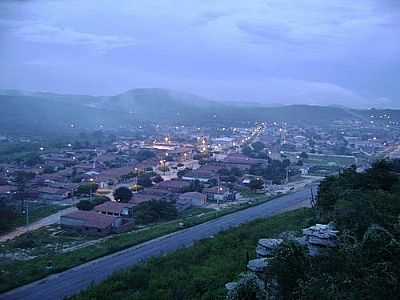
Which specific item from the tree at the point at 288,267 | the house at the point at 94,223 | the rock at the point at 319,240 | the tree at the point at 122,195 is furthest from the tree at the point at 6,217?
the tree at the point at 288,267

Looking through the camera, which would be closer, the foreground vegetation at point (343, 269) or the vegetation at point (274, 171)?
the foreground vegetation at point (343, 269)

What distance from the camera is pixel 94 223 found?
12711mm

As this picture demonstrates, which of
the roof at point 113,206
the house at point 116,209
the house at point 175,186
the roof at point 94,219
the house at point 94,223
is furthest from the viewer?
the house at point 175,186

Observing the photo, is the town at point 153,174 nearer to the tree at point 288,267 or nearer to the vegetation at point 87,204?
the vegetation at point 87,204

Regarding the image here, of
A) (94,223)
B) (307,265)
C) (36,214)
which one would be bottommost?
(36,214)

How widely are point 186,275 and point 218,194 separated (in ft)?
36.2

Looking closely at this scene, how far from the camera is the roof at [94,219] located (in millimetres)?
12650

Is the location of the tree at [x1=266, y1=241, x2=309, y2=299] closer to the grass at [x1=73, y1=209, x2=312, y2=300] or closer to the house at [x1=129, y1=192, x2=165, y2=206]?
the grass at [x1=73, y1=209, x2=312, y2=300]

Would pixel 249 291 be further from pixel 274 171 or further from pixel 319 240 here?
pixel 274 171

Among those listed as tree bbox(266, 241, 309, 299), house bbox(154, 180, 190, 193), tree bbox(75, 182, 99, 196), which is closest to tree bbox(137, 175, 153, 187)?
house bbox(154, 180, 190, 193)

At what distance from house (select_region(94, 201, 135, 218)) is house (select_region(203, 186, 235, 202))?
3.77m

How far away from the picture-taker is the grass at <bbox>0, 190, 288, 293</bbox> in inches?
330

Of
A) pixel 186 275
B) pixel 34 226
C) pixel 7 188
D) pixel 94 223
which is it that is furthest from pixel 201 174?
pixel 186 275

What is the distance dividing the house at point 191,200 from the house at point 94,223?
3029mm
